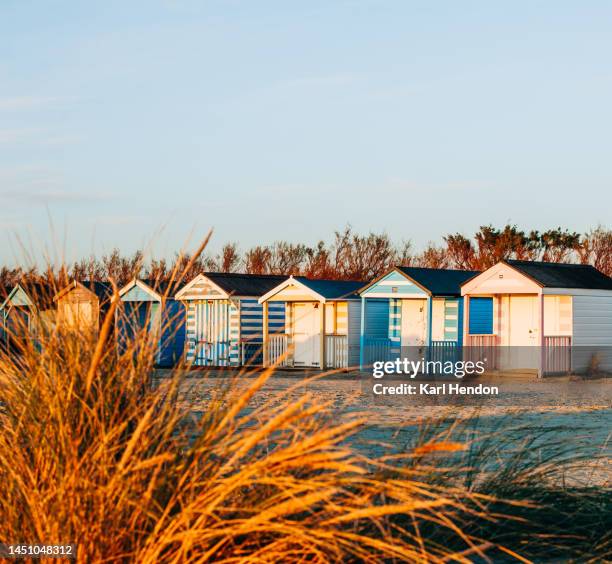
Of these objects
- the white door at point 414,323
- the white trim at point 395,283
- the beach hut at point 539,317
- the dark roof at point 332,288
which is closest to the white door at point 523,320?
the beach hut at point 539,317

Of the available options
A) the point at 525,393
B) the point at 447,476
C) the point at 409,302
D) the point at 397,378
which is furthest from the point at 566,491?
the point at 409,302

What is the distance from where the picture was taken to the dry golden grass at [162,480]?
12.3 feet

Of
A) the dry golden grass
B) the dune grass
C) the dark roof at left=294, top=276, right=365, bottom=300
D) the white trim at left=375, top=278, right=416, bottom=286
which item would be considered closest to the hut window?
the dark roof at left=294, top=276, right=365, bottom=300

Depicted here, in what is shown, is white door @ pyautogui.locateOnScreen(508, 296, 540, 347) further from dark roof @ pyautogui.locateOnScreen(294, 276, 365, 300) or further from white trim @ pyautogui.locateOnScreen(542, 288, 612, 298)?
dark roof @ pyautogui.locateOnScreen(294, 276, 365, 300)

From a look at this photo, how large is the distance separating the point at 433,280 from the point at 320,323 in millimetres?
3673

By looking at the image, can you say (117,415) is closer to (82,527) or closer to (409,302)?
(82,527)

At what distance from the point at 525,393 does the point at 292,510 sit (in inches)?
704

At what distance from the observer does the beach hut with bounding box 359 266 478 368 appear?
26859 millimetres

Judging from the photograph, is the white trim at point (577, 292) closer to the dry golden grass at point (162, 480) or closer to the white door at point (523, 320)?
the white door at point (523, 320)

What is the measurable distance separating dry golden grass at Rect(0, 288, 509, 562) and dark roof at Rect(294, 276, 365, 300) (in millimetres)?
23089

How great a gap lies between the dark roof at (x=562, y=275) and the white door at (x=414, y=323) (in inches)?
129

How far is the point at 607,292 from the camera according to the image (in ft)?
87.0

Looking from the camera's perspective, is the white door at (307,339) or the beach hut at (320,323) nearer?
the beach hut at (320,323)

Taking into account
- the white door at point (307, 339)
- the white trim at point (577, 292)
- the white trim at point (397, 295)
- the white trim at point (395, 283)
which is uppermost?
the white trim at point (395, 283)
